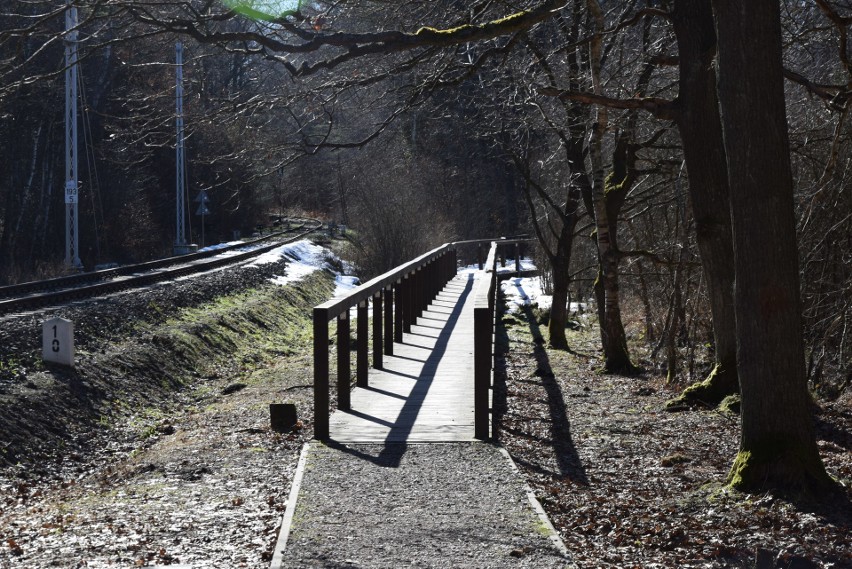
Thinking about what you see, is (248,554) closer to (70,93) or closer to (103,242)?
(70,93)

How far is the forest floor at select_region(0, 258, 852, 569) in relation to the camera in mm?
6219

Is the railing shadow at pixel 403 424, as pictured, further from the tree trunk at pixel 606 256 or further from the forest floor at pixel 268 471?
the tree trunk at pixel 606 256

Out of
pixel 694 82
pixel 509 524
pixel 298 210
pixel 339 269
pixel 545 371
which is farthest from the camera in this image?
pixel 298 210

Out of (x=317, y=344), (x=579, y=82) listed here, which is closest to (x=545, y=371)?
(x=579, y=82)

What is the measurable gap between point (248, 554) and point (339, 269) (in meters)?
36.4

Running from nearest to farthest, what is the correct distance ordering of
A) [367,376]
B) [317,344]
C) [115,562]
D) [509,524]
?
[115,562] → [509,524] → [317,344] → [367,376]

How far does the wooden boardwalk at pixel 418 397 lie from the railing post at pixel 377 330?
0.12 meters

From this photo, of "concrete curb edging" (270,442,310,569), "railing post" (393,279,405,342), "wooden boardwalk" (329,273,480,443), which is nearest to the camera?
"concrete curb edging" (270,442,310,569)

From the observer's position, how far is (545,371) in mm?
15844

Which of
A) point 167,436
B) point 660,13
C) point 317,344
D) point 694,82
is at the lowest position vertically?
point 167,436

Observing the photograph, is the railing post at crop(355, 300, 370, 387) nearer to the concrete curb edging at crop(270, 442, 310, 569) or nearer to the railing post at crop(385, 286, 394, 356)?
the railing post at crop(385, 286, 394, 356)

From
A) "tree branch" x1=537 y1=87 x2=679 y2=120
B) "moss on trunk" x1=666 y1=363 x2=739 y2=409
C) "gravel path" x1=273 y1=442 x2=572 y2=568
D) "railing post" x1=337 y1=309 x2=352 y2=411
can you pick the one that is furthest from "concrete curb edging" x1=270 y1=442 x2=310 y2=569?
"moss on trunk" x1=666 y1=363 x2=739 y2=409

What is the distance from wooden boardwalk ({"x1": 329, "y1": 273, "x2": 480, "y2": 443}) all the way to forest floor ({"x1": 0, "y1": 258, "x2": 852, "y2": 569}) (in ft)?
1.66

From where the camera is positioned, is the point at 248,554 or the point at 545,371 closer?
the point at 248,554
